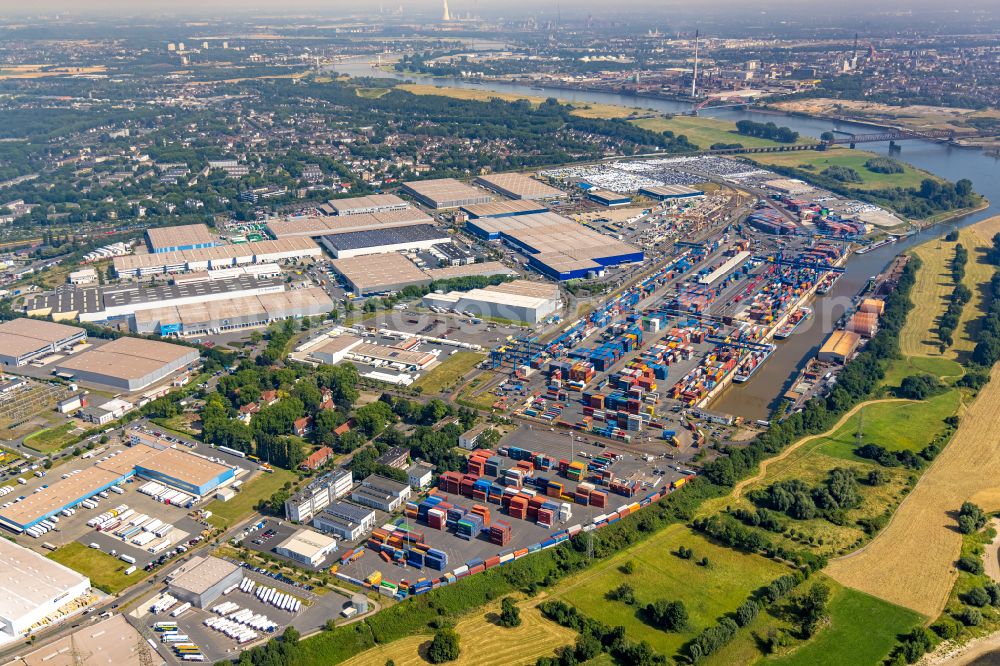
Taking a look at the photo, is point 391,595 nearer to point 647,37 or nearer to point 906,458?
point 906,458

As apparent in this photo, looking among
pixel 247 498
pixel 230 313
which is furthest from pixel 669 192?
pixel 247 498

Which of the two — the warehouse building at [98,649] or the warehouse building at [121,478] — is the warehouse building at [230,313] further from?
the warehouse building at [98,649]

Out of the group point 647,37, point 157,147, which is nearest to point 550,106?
point 157,147

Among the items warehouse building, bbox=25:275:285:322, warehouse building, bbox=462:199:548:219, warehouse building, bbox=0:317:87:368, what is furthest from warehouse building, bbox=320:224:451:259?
warehouse building, bbox=0:317:87:368

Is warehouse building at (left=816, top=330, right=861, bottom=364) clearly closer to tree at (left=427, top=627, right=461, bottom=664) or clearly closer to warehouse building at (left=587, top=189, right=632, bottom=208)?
tree at (left=427, top=627, right=461, bottom=664)

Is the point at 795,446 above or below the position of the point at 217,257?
below

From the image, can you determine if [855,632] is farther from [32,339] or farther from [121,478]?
[32,339]

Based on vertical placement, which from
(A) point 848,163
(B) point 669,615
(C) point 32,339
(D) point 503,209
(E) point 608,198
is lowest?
(B) point 669,615

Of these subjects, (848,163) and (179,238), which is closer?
(179,238)
